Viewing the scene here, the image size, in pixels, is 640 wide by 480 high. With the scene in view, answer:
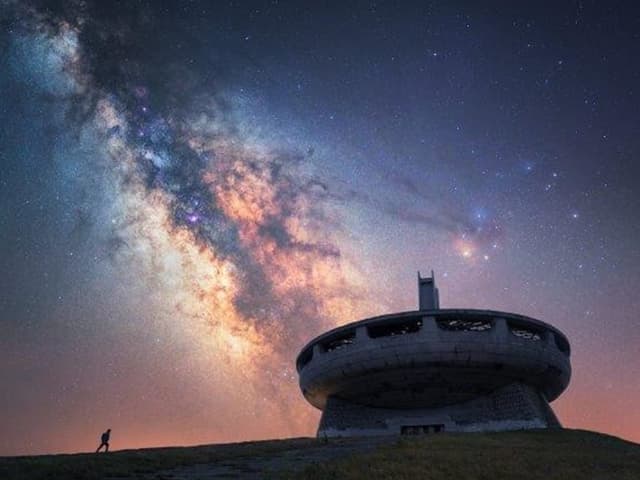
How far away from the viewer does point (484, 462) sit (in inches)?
542

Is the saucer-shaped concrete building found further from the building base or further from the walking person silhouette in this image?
the walking person silhouette

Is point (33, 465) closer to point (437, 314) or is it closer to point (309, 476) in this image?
point (309, 476)

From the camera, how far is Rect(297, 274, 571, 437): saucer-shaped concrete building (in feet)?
105

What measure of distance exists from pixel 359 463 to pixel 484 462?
345 centimetres

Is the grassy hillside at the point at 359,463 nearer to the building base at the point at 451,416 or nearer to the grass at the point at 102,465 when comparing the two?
the grass at the point at 102,465

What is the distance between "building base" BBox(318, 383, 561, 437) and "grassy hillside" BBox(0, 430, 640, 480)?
14086mm

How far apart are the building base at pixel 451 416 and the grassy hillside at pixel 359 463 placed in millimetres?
14086

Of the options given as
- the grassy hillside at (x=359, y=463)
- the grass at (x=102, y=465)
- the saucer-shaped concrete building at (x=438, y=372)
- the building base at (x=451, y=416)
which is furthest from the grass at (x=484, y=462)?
the building base at (x=451, y=416)

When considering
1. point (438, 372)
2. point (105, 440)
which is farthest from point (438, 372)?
point (105, 440)

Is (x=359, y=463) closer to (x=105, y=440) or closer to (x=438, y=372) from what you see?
(x=105, y=440)

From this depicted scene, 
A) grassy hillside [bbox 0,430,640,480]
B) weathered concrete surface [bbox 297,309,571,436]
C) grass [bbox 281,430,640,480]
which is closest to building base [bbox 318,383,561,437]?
weathered concrete surface [bbox 297,309,571,436]

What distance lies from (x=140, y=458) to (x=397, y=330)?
77.0 ft

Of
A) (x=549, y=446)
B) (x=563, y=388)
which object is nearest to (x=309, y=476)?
(x=549, y=446)

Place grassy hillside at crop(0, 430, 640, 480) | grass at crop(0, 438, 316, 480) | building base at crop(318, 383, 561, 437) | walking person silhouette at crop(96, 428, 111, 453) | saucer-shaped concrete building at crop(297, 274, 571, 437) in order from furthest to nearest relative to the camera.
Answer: building base at crop(318, 383, 561, 437) < saucer-shaped concrete building at crop(297, 274, 571, 437) < walking person silhouette at crop(96, 428, 111, 453) < grassy hillside at crop(0, 430, 640, 480) < grass at crop(0, 438, 316, 480)
